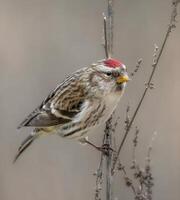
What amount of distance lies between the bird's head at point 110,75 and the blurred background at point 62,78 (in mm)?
1069

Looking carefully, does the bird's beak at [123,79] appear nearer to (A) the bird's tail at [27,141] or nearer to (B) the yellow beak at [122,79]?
(B) the yellow beak at [122,79]

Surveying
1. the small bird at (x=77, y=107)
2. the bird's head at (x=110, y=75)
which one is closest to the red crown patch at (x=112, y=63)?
the bird's head at (x=110, y=75)

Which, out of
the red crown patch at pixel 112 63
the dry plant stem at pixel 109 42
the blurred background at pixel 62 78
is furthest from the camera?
the blurred background at pixel 62 78

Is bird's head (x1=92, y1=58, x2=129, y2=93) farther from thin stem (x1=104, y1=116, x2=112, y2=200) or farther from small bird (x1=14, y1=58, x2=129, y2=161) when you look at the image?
thin stem (x1=104, y1=116, x2=112, y2=200)

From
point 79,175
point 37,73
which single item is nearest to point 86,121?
point 79,175

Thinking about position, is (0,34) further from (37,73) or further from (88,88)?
(88,88)

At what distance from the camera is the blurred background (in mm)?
6562

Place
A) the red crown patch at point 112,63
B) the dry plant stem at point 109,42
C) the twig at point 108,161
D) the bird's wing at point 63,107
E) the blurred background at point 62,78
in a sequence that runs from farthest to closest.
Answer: the blurred background at point 62,78 → the bird's wing at point 63,107 → the red crown patch at point 112,63 → the dry plant stem at point 109,42 → the twig at point 108,161

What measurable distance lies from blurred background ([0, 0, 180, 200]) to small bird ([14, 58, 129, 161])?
61cm

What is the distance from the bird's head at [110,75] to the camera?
5.39m

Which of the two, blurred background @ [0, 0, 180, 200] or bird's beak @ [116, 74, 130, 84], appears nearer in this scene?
bird's beak @ [116, 74, 130, 84]

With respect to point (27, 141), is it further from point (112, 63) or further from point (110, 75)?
point (112, 63)

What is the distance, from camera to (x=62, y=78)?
8047 mm

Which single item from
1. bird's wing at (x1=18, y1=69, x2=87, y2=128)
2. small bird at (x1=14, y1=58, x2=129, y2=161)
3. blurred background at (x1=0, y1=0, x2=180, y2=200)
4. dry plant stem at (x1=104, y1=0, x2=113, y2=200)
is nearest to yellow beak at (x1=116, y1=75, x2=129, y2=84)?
small bird at (x1=14, y1=58, x2=129, y2=161)
